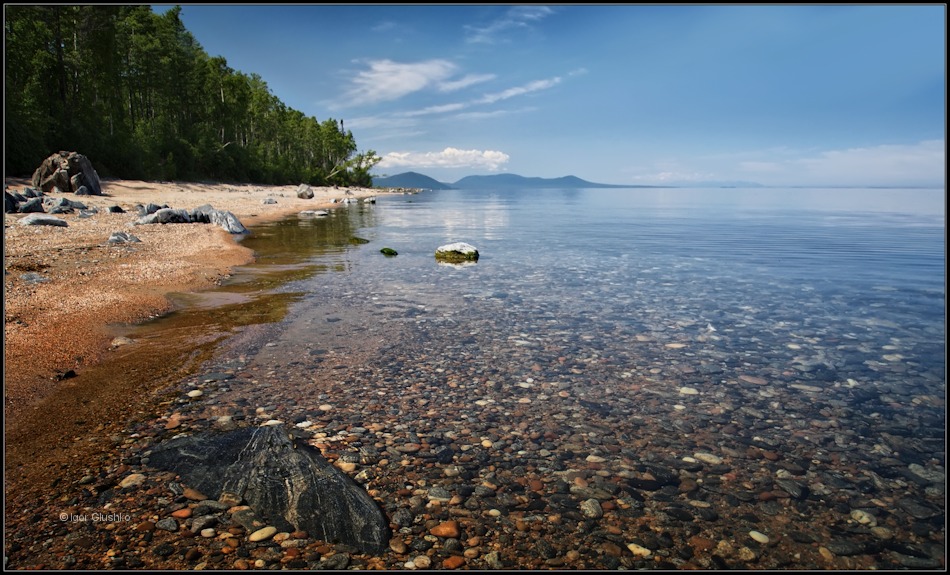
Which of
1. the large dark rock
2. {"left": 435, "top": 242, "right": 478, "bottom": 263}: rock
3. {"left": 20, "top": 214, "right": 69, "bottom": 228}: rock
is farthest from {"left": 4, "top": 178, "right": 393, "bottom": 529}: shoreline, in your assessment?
{"left": 435, "top": 242, "right": 478, "bottom": 263}: rock

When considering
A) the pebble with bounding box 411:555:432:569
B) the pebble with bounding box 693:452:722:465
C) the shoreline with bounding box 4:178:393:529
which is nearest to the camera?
the pebble with bounding box 411:555:432:569

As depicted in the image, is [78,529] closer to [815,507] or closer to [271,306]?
[815,507]

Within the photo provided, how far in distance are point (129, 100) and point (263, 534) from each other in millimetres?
90442

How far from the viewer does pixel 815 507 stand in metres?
4.84

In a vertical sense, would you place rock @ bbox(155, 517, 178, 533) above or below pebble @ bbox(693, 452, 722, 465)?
above

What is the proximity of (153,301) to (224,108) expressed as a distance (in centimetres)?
9060

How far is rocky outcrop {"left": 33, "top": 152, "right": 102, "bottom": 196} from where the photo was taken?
36156mm

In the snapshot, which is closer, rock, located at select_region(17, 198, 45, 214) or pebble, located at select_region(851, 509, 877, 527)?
pebble, located at select_region(851, 509, 877, 527)

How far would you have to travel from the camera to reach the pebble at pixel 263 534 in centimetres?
414

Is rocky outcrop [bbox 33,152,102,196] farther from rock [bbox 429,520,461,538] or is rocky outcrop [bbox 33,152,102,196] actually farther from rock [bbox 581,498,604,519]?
rock [bbox 581,498,604,519]

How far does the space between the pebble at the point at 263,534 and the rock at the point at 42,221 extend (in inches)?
984

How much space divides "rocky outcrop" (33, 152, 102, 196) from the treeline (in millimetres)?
5695

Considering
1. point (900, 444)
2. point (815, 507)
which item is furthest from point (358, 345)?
point (900, 444)

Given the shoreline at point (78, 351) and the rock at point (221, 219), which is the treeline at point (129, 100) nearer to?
the rock at point (221, 219)
